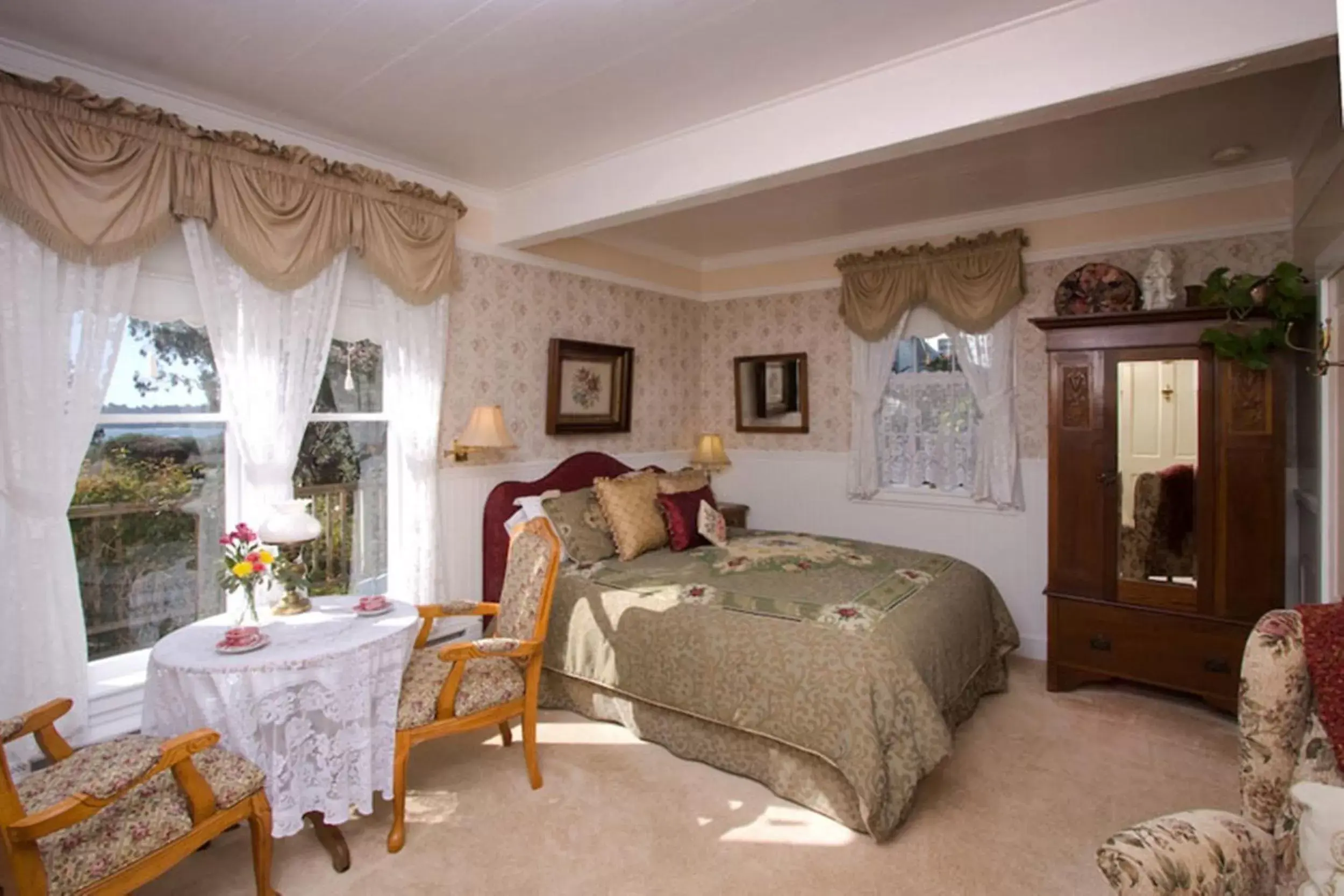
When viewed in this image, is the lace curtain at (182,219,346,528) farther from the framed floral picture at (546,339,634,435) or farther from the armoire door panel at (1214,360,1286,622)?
the armoire door panel at (1214,360,1286,622)

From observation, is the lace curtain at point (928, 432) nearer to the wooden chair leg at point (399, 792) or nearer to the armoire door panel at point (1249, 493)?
the armoire door panel at point (1249, 493)

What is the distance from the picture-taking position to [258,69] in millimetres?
2504

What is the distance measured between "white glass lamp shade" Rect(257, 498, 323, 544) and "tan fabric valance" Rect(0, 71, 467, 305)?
3.35 ft

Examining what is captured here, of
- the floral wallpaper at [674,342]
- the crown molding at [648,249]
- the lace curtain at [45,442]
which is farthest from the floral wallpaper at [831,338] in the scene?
the lace curtain at [45,442]

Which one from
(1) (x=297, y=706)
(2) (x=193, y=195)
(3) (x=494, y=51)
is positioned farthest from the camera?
(2) (x=193, y=195)

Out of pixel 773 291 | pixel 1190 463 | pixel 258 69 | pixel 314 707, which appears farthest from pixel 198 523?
pixel 1190 463

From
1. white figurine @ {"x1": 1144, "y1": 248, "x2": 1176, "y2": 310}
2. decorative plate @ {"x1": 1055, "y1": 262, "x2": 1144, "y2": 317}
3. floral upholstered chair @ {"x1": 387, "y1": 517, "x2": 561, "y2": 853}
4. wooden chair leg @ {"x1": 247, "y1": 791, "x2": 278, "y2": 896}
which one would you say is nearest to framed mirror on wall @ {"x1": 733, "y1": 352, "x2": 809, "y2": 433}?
decorative plate @ {"x1": 1055, "y1": 262, "x2": 1144, "y2": 317}

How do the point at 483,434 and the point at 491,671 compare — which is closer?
the point at 491,671

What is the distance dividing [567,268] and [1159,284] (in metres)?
3.30

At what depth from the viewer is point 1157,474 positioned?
3.37m

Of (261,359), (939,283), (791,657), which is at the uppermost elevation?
(939,283)

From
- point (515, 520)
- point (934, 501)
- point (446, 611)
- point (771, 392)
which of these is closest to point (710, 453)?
point (771, 392)

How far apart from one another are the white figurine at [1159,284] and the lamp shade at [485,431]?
11.2 feet

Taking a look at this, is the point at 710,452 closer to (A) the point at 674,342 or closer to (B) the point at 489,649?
(A) the point at 674,342
